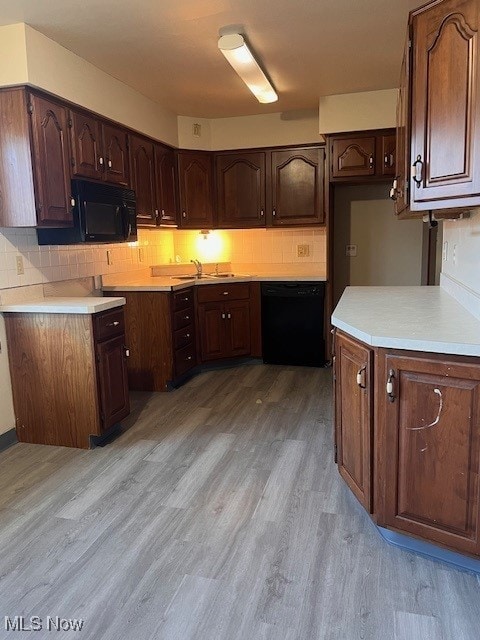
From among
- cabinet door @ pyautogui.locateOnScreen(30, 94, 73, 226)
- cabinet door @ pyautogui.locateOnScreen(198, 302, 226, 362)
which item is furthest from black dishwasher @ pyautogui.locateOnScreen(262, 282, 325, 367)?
cabinet door @ pyautogui.locateOnScreen(30, 94, 73, 226)

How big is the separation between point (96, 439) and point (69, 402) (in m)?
0.29

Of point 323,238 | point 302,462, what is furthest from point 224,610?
point 323,238

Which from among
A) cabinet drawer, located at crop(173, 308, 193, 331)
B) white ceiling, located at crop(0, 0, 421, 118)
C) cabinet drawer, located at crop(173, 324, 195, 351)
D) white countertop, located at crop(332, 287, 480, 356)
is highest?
white ceiling, located at crop(0, 0, 421, 118)

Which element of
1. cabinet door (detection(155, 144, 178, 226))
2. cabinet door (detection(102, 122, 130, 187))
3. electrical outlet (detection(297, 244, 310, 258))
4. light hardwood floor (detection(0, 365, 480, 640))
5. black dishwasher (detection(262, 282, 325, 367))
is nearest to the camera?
light hardwood floor (detection(0, 365, 480, 640))

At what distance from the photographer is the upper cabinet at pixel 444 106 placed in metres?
1.60

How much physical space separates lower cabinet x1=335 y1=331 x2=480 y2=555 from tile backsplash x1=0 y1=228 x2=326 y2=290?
7.46 feet

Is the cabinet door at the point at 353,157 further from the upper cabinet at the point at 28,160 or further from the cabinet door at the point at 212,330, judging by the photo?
the upper cabinet at the point at 28,160

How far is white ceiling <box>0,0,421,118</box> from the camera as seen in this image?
8.34 ft

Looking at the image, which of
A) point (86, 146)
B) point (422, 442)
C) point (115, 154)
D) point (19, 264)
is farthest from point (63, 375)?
point (422, 442)

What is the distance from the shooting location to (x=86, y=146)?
3.23 m

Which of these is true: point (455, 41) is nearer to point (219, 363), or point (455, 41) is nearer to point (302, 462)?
point (302, 462)

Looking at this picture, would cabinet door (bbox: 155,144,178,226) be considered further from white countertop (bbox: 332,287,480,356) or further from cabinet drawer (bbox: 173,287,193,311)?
white countertop (bbox: 332,287,480,356)

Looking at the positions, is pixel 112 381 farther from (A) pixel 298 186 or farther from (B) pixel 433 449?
(A) pixel 298 186

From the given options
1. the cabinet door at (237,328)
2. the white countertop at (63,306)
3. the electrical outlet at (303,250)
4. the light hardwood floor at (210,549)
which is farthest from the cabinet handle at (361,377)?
the electrical outlet at (303,250)
